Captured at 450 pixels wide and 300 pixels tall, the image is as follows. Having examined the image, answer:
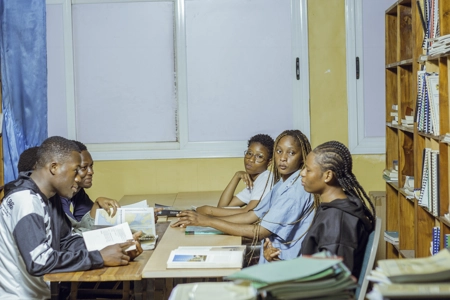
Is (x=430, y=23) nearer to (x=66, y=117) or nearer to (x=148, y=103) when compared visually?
(x=148, y=103)

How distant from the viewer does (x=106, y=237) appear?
302 cm

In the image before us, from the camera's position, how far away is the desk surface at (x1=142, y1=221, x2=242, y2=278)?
8.80 feet

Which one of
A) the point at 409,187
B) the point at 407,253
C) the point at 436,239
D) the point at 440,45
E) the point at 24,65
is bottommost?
the point at 407,253

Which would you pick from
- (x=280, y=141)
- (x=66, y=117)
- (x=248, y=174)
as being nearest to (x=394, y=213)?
(x=248, y=174)

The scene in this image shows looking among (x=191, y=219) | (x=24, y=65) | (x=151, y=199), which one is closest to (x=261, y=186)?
(x=191, y=219)

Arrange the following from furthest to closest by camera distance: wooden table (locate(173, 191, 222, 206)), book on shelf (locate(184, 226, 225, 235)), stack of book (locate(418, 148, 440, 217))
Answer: wooden table (locate(173, 191, 222, 206)) < book on shelf (locate(184, 226, 225, 235)) < stack of book (locate(418, 148, 440, 217))

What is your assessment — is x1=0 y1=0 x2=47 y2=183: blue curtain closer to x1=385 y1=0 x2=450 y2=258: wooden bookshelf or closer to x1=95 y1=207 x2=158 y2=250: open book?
x1=95 y1=207 x2=158 y2=250: open book

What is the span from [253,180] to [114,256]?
180cm

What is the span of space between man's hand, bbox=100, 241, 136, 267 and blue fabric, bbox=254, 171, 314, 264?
0.76 meters

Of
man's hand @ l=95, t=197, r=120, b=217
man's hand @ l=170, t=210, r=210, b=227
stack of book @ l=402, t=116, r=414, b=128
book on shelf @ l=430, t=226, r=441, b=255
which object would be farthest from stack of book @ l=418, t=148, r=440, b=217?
man's hand @ l=95, t=197, r=120, b=217

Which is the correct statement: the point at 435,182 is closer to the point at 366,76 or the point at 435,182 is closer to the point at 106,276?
the point at 106,276

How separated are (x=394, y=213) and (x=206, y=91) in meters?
1.84

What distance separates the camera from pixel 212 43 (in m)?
5.55

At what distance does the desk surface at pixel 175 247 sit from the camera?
268cm
